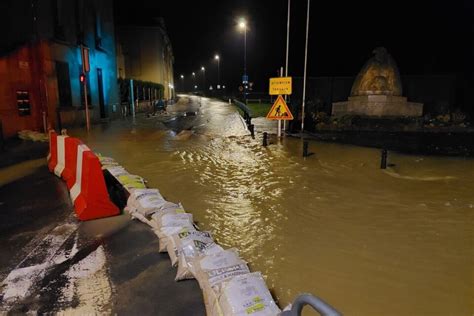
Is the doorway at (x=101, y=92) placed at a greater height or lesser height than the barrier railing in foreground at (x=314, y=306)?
greater

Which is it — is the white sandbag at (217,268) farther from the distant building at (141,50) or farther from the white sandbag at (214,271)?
the distant building at (141,50)

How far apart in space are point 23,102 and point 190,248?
13.0 metres

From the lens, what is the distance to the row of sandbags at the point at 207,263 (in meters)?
2.77

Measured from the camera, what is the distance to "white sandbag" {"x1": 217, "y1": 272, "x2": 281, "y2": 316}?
2682mm

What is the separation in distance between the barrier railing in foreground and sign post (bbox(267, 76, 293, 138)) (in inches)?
450

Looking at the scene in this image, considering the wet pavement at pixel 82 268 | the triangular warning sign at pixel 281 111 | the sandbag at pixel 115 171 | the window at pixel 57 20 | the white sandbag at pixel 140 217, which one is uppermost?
the window at pixel 57 20

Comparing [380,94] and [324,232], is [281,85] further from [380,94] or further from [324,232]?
[324,232]

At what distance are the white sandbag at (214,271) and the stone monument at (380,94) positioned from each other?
Answer: 19158 mm

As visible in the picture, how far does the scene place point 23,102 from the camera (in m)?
13.5

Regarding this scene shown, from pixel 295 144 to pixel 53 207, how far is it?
942 centimetres

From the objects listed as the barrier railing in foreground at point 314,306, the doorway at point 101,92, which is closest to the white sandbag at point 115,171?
the barrier railing in foreground at point 314,306

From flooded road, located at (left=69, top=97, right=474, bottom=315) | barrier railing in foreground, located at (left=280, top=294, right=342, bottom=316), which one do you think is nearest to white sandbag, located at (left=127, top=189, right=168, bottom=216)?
flooded road, located at (left=69, top=97, right=474, bottom=315)

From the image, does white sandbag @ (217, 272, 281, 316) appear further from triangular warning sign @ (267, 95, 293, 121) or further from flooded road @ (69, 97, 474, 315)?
triangular warning sign @ (267, 95, 293, 121)

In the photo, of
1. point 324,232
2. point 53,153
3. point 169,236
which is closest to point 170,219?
point 169,236
